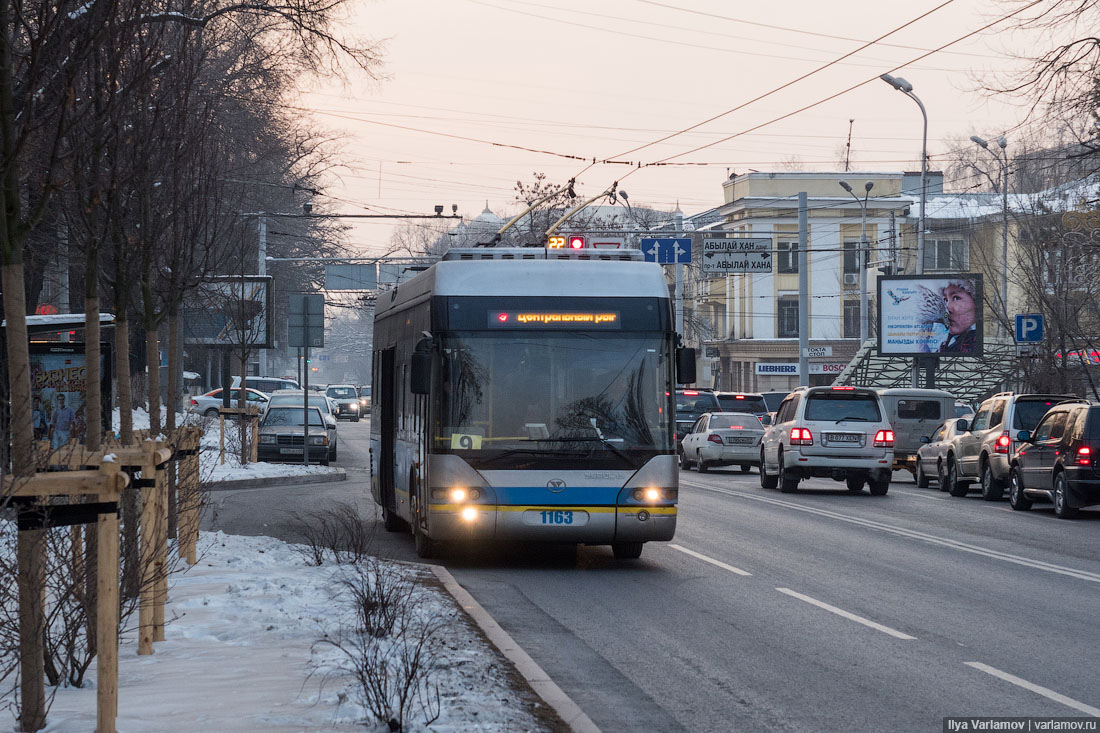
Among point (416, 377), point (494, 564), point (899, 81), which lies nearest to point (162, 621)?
point (416, 377)

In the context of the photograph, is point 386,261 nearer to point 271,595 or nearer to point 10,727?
point 271,595

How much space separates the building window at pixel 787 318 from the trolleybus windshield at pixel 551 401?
6604 cm

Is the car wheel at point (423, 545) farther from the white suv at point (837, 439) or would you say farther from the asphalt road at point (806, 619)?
the white suv at point (837, 439)

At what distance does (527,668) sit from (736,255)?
34.4 m

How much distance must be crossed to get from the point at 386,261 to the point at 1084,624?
185 ft

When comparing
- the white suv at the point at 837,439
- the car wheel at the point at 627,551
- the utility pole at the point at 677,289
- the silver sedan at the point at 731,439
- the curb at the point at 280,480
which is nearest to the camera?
the car wheel at the point at 627,551

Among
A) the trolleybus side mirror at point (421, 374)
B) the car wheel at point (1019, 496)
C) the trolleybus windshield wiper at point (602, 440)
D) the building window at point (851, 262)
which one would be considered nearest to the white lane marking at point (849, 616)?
the trolleybus windshield wiper at point (602, 440)

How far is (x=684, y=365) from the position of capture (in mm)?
14211

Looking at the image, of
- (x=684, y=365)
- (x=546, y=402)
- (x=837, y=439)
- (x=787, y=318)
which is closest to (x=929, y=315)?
A: (x=837, y=439)

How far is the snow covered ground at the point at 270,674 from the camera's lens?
6.66 metres

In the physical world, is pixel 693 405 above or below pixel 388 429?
below

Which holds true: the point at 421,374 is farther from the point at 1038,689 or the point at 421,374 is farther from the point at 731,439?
the point at 731,439

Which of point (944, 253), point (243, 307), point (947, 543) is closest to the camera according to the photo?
point (947, 543)

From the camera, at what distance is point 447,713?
6941 millimetres
